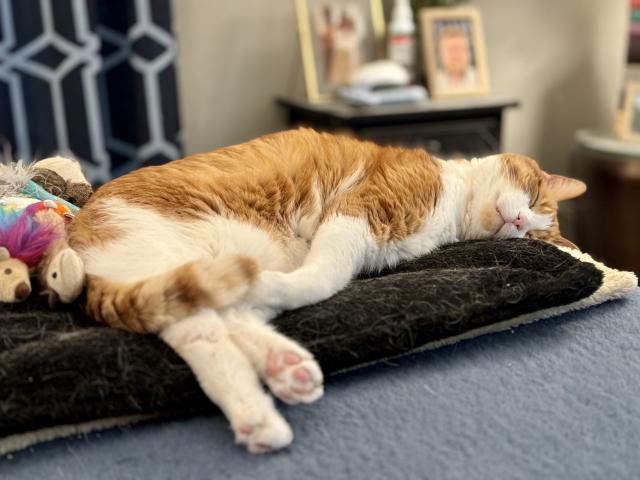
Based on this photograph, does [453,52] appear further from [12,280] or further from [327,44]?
[12,280]

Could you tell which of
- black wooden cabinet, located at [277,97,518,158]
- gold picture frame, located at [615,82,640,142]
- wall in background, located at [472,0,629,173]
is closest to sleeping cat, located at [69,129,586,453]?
black wooden cabinet, located at [277,97,518,158]

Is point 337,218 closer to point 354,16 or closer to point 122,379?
point 122,379

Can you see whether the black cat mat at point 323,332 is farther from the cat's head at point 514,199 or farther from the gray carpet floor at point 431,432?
the cat's head at point 514,199

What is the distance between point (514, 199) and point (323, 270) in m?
0.45

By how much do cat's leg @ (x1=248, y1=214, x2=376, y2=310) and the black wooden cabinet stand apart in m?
1.25

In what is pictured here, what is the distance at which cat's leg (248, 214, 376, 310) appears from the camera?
92cm

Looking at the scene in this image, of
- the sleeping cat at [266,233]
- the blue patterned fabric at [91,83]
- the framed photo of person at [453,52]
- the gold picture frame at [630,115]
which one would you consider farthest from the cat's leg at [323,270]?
the gold picture frame at [630,115]

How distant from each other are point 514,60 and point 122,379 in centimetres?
274

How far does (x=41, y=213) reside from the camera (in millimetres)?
1019

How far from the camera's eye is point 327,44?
2623 millimetres

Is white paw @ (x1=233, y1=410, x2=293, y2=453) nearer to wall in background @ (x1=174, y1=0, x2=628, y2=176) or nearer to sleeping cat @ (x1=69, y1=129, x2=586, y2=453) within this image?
sleeping cat @ (x1=69, y1=129, x2=586, y2=453)

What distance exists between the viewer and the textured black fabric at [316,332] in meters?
0.76

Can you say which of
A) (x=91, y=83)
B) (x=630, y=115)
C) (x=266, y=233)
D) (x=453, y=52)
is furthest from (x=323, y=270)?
(x=630, y=115)

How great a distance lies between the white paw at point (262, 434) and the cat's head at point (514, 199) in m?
0.67
